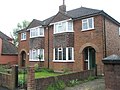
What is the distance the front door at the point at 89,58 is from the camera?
1936 cm

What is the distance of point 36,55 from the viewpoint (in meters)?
25.0

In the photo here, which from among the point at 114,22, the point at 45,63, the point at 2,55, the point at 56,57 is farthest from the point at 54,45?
the point at 2,55

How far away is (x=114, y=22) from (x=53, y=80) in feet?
40.3

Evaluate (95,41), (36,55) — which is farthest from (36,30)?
(95,41)

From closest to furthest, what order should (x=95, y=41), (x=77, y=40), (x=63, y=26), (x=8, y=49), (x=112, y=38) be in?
1. (x=95, y=41)
2. (x=112, y=38)
3. (x=77, y=40)
4. (x=63, y=26)
5. (x=8, y=49)

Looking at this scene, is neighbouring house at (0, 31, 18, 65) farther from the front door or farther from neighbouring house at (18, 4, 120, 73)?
the front door

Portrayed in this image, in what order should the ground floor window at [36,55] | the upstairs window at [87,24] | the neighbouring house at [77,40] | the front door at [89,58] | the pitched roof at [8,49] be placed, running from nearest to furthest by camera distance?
the neighbouring house at [77,40], the upstairs window at [87,24], the front door at [89,58], the ground floor window at [36,55], the pitched roof at [8,49]

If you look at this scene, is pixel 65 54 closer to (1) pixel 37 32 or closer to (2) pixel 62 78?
(1) pixel 37 32

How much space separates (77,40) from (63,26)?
2549mm

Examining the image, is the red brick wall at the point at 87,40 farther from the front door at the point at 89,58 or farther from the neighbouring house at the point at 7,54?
the neighbouring house at the point at 7,54

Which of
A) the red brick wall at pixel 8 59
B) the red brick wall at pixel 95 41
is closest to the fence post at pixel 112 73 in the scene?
the red brick wall at pixel 95 41

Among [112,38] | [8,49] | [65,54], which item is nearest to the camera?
[112,38]

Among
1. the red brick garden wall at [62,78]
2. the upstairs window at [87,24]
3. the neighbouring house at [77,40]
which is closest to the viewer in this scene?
the red brick garden wall at [62,78]

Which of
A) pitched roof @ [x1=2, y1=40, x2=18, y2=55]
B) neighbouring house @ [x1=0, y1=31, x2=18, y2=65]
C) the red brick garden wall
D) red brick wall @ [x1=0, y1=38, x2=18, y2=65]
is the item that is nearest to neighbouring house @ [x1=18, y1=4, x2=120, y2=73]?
the red brick garden wall
